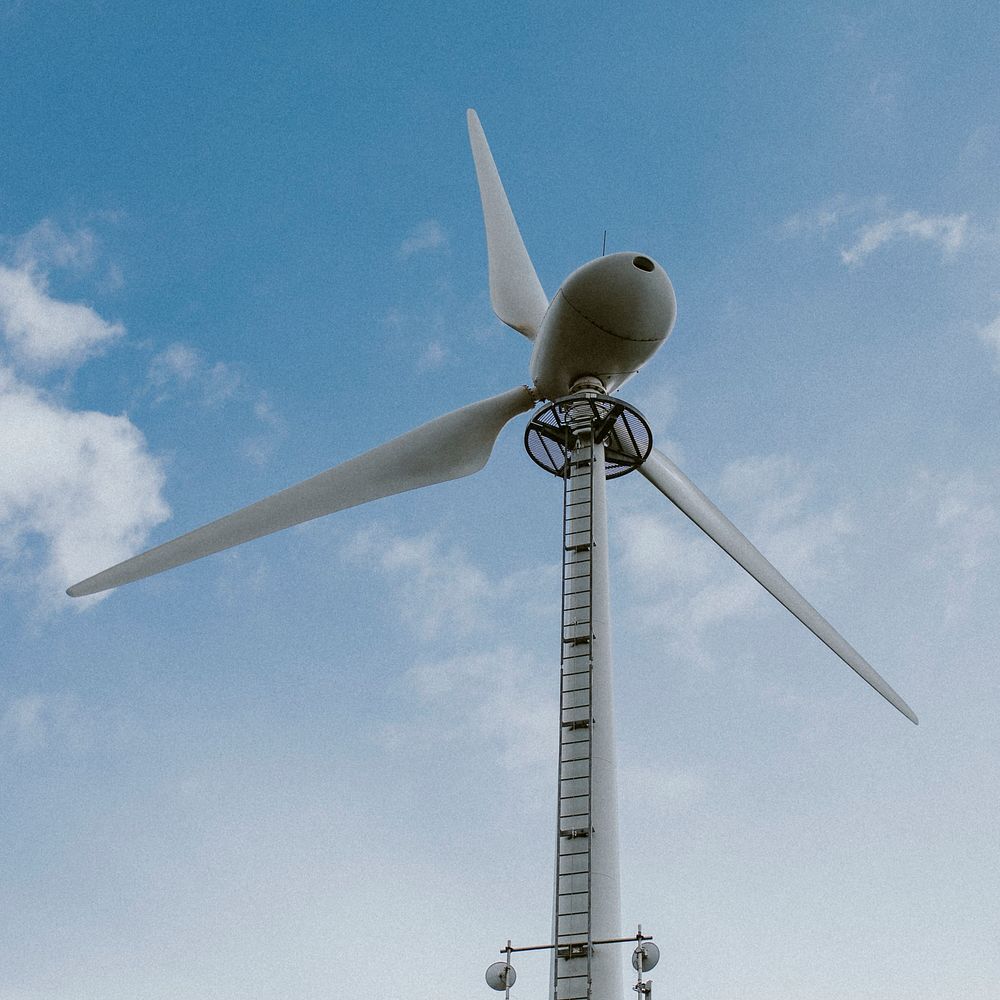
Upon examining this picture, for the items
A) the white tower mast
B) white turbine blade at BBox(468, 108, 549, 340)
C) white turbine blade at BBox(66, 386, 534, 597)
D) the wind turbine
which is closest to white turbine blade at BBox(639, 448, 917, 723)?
the wind turbine

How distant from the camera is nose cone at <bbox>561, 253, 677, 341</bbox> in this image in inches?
729

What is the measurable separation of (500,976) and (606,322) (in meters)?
9.40

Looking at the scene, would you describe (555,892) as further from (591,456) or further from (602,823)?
(591,456)

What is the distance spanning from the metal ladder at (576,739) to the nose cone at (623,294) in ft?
5.37

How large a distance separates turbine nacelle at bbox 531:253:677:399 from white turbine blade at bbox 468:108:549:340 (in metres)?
2.92

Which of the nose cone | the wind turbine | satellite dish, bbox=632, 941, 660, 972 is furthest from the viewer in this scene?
the nose cone

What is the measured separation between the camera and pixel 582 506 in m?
18.8

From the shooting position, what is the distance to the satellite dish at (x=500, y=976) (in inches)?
596

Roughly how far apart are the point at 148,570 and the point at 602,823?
7.99 m

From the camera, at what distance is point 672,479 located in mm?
21125

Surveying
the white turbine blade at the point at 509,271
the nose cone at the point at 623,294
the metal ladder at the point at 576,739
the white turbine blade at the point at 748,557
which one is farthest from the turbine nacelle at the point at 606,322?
the white turbine blade at the point at 509,271

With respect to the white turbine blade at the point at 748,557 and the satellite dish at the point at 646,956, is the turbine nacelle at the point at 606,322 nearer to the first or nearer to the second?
the white turbine blade at the point at 748,557

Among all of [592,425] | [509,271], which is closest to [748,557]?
[592,425]

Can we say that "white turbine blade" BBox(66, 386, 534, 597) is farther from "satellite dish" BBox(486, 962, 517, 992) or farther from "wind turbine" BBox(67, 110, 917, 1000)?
"satellite dish" BBox(486, 962, 517, 992)
